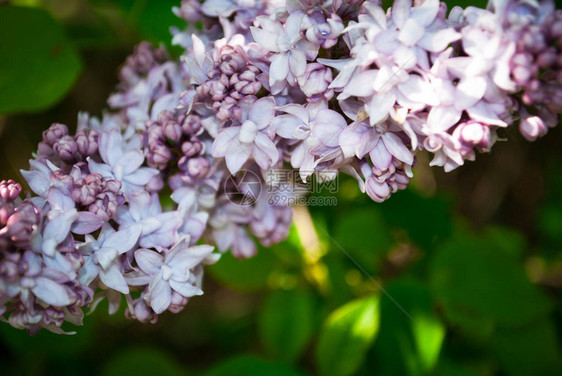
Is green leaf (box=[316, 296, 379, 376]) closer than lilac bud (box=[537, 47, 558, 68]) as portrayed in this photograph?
No

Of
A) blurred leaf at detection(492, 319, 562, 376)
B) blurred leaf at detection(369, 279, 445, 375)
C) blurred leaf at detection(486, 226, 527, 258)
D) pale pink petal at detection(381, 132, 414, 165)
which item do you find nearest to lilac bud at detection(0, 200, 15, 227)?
pale pink petal at detection(381, 132, 414, 165)

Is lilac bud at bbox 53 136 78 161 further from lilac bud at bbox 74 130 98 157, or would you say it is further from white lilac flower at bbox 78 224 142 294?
white lilac flower at bbox 78 224 142 294

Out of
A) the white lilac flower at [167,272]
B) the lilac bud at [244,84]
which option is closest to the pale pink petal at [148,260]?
the white lilac flower at [167,272]

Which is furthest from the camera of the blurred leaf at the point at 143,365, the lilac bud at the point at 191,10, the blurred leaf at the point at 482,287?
the blurred leaf at the point at 143,365

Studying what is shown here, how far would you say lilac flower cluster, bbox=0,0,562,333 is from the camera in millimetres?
861

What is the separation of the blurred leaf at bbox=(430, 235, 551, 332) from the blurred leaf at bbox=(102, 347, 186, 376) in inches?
38.0

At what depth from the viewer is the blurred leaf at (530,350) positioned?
1.63 metres

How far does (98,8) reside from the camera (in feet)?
6.28

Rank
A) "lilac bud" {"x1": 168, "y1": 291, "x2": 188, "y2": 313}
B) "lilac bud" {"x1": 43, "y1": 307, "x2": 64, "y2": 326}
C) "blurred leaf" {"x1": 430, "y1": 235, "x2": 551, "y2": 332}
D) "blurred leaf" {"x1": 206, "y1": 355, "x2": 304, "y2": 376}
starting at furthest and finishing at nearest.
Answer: "blurred leaf" {"x1": 430, "y1": 235, "x2": 551, "y2": 332}
"blurred leaf" {"x1": 206, "y1": 355, "x2": 304, "y2": 376}
"lilac bud" {"x1": 168, "y1": 291, "x2": 188, "y2": 313}
"lilac bud" {"x1": 43, "y1": 307, "x2": 64, "y2": 326}

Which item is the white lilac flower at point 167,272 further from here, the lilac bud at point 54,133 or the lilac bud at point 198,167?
the lilac bud at point 54,133

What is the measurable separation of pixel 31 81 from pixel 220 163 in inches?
25.3

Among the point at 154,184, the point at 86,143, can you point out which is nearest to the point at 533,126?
the point at 154,184

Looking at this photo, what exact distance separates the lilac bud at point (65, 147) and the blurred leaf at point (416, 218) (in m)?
1.02

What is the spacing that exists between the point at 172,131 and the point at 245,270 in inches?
33.8
